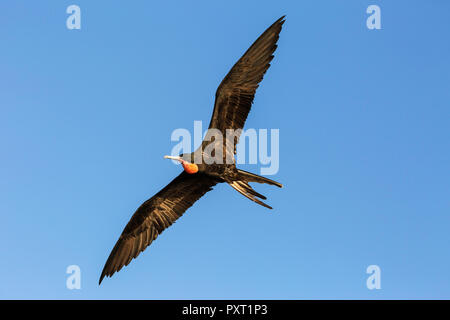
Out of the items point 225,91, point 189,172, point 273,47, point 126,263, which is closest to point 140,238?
point 126,263

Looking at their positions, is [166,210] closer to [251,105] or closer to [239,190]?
[239,190]

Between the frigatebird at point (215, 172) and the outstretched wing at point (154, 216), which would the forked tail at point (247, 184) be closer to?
the frigatebird at point (215, 172)

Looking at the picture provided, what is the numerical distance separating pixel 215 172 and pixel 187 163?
533mm

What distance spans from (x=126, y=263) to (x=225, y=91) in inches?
149

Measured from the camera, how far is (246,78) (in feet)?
30.1

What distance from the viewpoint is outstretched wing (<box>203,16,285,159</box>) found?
912 cm

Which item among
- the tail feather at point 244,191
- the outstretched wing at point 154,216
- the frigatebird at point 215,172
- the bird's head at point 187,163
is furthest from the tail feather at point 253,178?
the outstretched wing at point 154,216

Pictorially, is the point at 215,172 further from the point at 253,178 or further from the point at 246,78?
the point at 246,78

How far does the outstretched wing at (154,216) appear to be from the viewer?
1027 cm

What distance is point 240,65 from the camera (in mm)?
9195

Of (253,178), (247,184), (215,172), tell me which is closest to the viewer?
(253,178)

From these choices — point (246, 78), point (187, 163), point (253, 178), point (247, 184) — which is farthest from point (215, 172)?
point (246, 78)

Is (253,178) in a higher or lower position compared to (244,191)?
higher
